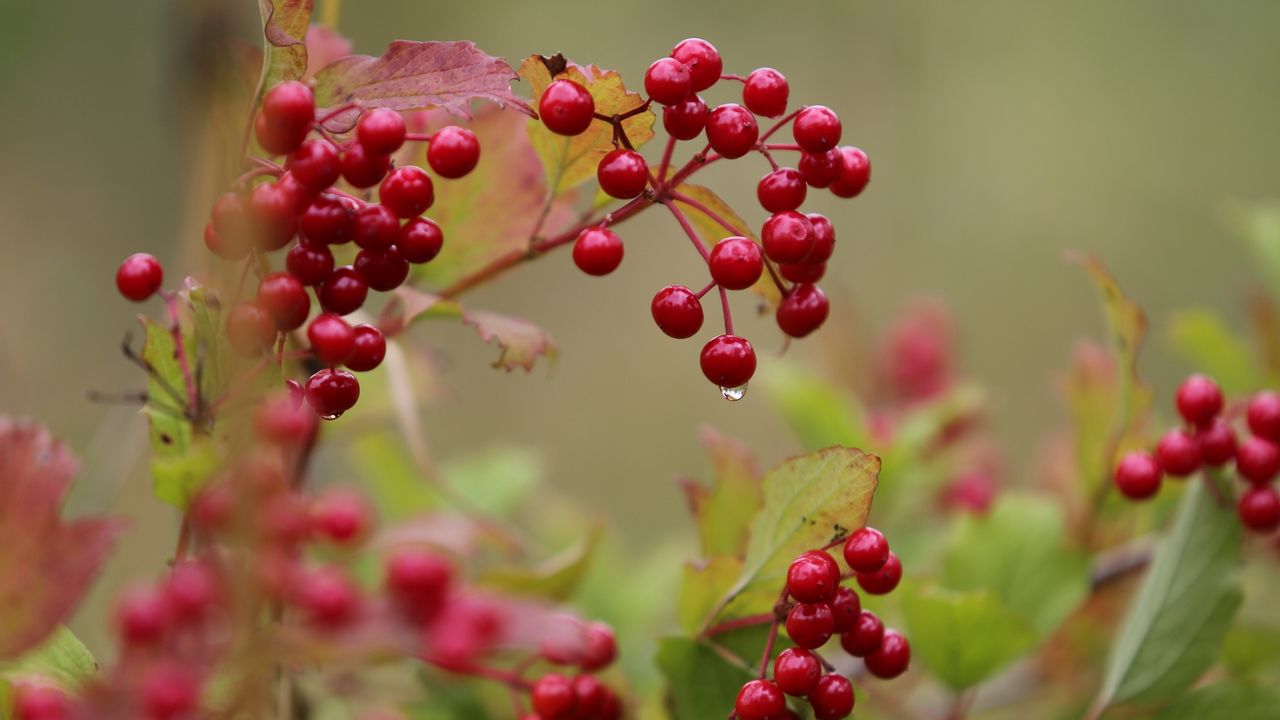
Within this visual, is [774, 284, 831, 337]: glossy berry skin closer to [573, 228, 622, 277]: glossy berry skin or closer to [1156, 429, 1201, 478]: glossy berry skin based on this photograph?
[573, 228, 622, 277]: glossy berry skin

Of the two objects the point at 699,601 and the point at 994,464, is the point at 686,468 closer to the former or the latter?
the point at 994,464

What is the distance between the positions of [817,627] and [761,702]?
1.3 inches

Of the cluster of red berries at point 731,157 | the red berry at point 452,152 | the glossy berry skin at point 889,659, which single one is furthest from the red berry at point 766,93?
the glossy berry skin at point 889,659

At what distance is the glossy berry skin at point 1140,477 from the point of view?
57cm

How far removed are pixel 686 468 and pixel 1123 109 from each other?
1.32m

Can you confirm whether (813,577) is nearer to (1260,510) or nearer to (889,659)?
(889,659)

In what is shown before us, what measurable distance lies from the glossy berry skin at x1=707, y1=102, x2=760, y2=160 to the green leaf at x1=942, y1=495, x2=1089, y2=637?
0.30m

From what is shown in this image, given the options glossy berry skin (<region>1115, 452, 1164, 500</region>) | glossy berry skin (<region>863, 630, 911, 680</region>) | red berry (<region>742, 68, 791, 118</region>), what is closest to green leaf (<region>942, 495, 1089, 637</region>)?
glossy berry skin (<region>1115, 452, 1164, 500</region>)

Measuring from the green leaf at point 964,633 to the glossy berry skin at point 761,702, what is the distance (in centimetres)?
15

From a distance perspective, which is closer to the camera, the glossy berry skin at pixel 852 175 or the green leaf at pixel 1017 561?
the glossy berry skin at pixel 852 175

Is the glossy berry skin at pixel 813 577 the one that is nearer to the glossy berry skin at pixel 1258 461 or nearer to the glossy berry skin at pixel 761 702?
the glossy berry skin at pixel 761 702

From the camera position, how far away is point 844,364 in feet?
3.36

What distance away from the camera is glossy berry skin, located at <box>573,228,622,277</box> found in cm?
44

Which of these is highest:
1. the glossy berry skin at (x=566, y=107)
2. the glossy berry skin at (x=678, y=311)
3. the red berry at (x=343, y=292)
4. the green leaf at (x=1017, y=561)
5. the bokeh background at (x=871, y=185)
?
the glossy berry skin at (x=566, y=107)
